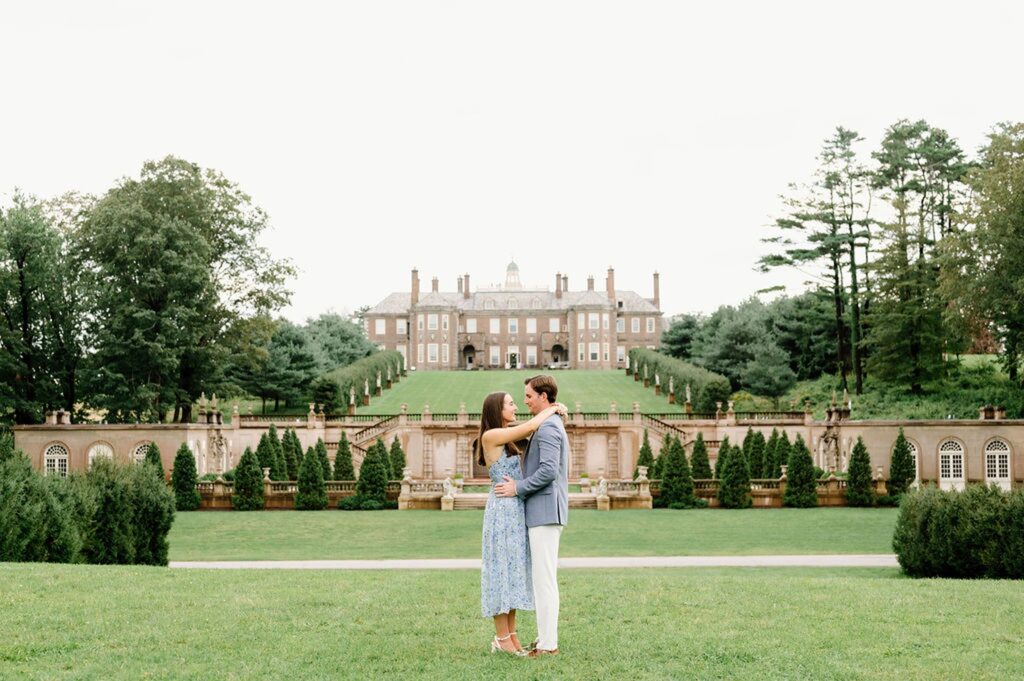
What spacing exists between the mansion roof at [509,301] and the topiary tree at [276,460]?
59.1m

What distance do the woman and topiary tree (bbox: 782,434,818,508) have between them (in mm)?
26297

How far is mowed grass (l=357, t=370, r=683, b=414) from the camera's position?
55844 mm

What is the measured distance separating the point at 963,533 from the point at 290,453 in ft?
87.0

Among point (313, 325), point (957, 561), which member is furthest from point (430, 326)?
point (957, 561)

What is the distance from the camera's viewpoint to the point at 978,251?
37.1 meters

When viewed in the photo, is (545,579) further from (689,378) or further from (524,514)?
(689,378)

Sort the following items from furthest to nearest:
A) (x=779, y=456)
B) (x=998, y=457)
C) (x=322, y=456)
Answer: (x=998, y=457), (x=779, y=456), (x=322, y=456)

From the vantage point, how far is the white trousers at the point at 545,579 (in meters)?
7.30

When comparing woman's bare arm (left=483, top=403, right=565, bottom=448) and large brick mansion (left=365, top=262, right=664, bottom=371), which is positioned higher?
large brick mansion (left=365, top=262, right=664, bottom=371)

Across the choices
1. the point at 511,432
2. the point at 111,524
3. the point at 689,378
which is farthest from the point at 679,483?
the point at 511,432

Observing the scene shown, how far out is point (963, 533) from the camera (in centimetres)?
1480

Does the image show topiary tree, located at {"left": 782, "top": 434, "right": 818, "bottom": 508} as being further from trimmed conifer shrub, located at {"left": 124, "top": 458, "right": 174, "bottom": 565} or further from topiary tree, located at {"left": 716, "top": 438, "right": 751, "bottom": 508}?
trimmed conifer shrub, located at {"left": 124, "top": 458, "right": 174, "bottom": 565}

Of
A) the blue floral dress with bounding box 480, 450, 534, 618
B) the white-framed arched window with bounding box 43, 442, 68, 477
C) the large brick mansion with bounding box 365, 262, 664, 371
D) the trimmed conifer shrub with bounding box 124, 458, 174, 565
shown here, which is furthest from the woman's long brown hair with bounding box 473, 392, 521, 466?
the large brick mansion with bounding box 365, 262, 664, 371

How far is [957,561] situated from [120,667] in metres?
11.7
